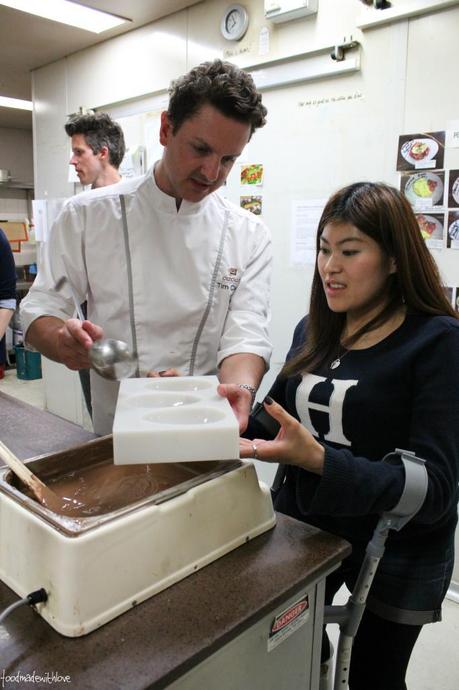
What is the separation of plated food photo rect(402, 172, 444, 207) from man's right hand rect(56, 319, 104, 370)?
1.45 meters

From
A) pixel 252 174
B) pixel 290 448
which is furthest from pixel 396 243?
pixel 252 174

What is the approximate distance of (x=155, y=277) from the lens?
1497 mm

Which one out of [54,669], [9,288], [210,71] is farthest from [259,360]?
[9,288]

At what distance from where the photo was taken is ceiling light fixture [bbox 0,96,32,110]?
5188 mm

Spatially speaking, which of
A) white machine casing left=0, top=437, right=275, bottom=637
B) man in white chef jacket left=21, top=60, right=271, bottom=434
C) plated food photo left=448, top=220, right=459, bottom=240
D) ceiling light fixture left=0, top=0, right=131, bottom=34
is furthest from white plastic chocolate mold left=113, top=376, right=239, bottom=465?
ceiling light fixture left=0, top=0, right=131, bottom=34

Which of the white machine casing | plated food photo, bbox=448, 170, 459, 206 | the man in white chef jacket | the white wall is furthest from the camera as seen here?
the white wall

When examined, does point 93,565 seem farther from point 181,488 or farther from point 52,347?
point 52,347

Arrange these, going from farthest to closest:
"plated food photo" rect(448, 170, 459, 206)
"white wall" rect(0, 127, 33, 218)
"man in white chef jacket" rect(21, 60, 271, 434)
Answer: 1. "white wall" rect(0, 127, 33, 218)
2. "plated food photo" rect(448, 170, 459, 206)
3. "man in white chef jacket" rect(21, 60, 271, 434)

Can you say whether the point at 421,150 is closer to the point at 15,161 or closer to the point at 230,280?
the point at 230,280

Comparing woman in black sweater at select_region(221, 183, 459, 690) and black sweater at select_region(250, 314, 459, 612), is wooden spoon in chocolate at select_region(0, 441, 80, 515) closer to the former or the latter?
woman in black sweater at select_region(221, 183, 459, 690)

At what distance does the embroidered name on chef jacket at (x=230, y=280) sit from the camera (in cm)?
155

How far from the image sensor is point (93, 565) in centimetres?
74

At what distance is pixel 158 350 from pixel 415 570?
0.84 metres

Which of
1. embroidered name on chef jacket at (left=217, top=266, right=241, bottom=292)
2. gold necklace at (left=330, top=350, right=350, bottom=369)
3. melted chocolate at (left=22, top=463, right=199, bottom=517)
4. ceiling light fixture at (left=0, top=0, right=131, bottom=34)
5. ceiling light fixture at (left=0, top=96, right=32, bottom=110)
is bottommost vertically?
melted chocolate at (left=22, top=463, right=199, bottom=517)
